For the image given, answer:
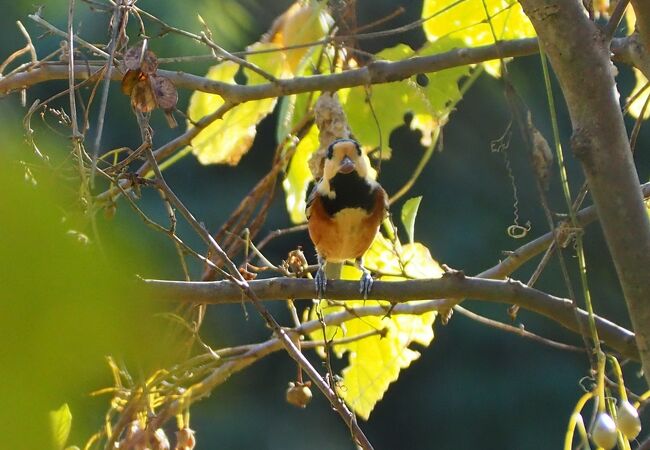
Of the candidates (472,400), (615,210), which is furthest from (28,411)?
(472,400)

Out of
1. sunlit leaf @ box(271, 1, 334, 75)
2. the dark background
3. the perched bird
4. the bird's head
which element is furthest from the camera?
the dark background

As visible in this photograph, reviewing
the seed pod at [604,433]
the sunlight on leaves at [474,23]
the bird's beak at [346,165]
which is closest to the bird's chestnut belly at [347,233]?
the bird's beak at [346,165]

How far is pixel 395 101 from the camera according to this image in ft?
4.73

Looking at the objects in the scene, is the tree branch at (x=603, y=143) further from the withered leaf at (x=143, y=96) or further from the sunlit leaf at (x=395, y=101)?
the sunlit leaf at (x=395, y=101)

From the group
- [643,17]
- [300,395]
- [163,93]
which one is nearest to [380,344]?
[300,395]

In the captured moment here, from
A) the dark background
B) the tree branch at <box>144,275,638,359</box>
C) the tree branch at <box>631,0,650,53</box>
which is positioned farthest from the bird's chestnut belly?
the dark background

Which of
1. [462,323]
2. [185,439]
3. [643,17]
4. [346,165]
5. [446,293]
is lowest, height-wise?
[462,323]

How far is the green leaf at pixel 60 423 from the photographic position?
0.18 meters

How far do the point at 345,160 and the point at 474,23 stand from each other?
16.7 inches

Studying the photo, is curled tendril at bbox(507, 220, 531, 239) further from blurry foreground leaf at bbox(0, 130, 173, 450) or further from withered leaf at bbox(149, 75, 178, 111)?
blurry foreground leaf at bbox(0, 130, 173, 450)

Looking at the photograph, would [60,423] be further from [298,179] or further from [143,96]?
[298,179]

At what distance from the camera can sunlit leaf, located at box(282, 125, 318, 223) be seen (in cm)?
144

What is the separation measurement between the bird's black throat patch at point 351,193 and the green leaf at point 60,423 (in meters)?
1.62

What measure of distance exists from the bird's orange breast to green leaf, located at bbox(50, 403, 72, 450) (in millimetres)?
1608
